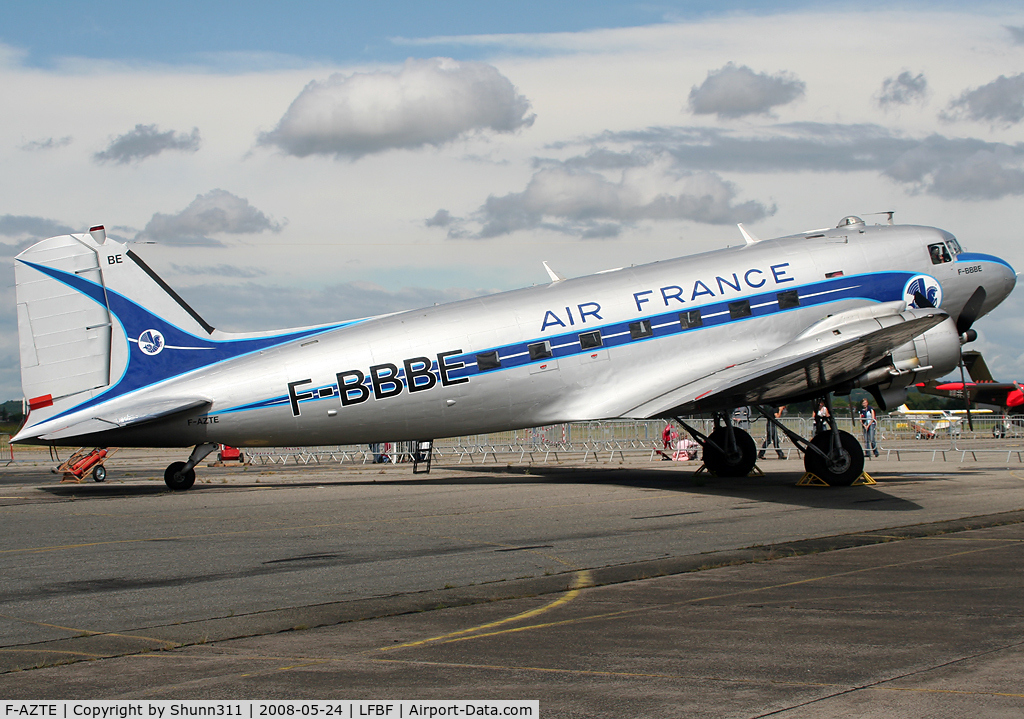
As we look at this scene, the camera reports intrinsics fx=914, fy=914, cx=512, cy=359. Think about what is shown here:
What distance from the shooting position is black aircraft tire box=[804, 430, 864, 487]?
22094mm

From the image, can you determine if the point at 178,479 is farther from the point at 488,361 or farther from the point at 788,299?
the point at 788,299

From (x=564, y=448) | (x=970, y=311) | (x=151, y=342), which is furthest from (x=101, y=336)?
(x=564, y=448)

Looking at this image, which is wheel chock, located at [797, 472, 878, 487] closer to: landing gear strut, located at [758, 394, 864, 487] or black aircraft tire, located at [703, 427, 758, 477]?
landing gear strut, located at [758, 394, 864, 487]

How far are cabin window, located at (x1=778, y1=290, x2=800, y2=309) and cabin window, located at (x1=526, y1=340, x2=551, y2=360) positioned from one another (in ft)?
19.7

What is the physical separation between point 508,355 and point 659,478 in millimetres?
7055

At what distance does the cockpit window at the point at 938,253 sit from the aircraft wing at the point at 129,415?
18.8m

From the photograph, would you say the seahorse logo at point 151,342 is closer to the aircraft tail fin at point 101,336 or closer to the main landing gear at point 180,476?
the aircraft tail fin at point 101,336

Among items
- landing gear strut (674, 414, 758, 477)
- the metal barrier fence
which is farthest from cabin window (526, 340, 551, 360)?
the metal barrier fence

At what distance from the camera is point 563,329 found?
2281cm

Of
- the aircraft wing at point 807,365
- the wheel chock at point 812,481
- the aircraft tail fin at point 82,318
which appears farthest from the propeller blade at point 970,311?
the aircraft tail fin at point 82,318

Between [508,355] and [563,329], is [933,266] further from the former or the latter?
[508,355]

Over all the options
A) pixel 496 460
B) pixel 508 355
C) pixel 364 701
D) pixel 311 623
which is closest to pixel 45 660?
pixel 311 623

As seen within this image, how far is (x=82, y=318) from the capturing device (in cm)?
2248

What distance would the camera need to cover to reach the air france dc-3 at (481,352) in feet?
71.7
